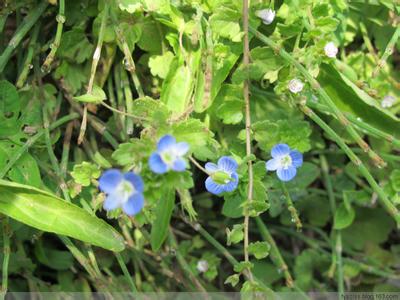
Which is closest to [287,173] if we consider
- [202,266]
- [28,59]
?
[202,266]

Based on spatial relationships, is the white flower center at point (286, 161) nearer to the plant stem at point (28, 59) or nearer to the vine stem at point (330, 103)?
the vine stem at point (330, 103)

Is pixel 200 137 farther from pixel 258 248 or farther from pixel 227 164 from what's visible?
pixel 258 248

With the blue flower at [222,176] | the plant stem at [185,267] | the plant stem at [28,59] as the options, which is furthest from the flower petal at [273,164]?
the plant stem at [28,59]

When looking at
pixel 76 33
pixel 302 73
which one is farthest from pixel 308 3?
pixel 76 33

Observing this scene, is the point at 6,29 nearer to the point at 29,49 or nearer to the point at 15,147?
the point at 29,49

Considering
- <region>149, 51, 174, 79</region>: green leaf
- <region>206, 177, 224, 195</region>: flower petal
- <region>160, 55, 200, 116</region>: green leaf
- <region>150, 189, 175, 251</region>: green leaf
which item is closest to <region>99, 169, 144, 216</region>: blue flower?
<region>150, 189, 175, 251</region>: green leaf

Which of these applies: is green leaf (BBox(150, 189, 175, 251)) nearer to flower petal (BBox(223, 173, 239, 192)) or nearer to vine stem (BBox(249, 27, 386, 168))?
flower petal (BBox(223, 173, 239, 192))
